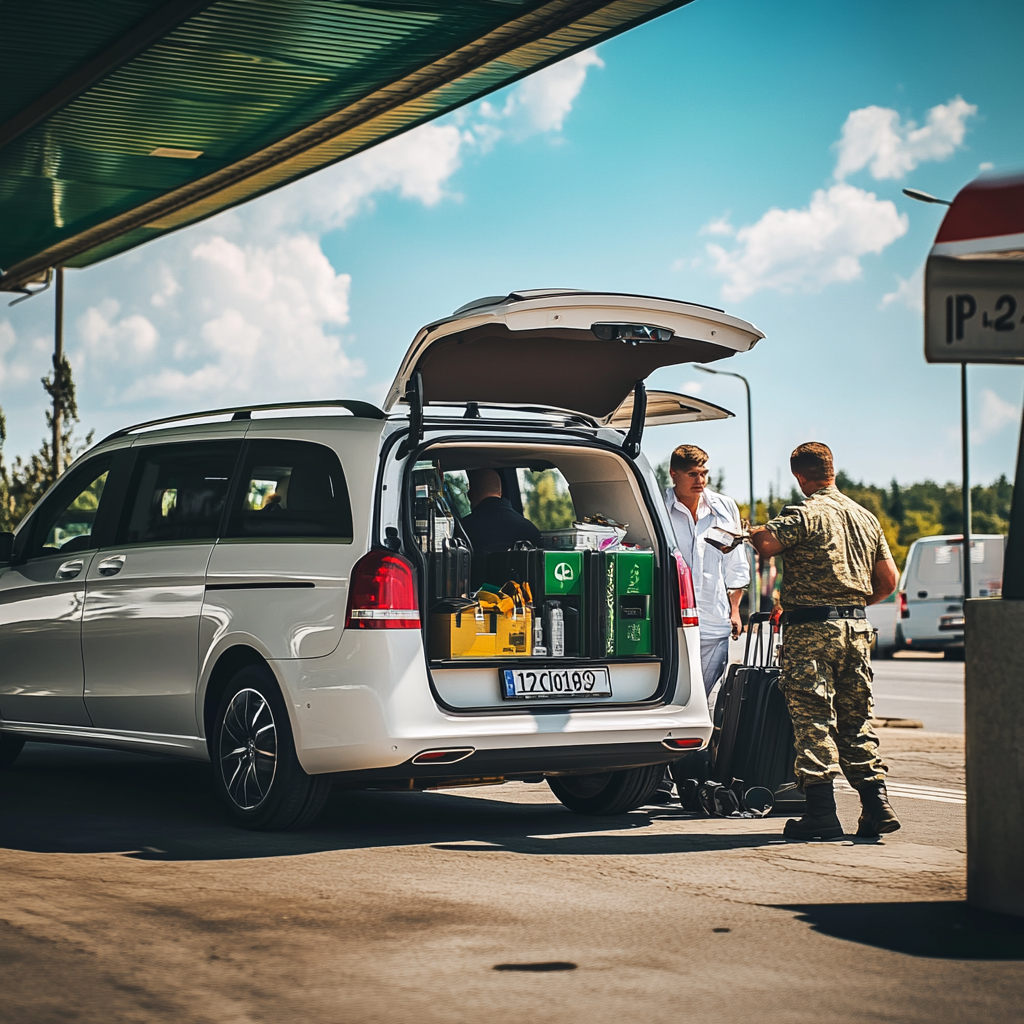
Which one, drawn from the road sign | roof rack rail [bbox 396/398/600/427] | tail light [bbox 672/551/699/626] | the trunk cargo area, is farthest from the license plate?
the road sign

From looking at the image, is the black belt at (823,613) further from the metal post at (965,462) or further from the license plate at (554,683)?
the metal post at (965,462)

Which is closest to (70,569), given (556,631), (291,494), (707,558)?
(291,494)

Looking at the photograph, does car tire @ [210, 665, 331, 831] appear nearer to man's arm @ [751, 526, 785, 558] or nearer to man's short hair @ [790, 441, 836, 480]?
man's arm @ [751, 526, 785, 558]

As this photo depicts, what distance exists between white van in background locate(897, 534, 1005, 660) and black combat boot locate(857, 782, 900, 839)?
2126 cm

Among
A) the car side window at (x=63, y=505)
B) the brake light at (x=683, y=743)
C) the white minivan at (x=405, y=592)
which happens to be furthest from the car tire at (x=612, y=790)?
the car side window at (x=63, y=505)

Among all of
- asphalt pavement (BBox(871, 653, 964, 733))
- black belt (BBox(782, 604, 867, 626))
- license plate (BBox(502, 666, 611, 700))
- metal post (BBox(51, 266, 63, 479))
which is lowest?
asphalt pavement (BBox(871, 653, 964, 733))

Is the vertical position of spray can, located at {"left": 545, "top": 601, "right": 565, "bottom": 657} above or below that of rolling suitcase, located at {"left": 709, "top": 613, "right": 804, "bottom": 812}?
above

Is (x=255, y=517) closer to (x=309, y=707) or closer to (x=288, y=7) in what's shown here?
(x=309, y=707)

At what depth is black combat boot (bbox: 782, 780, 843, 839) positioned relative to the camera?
7703mm

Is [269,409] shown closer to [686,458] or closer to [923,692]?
[686,458]

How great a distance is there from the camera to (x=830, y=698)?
7680 mm

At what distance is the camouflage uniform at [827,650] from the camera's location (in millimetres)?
7668

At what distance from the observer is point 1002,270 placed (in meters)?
5.82

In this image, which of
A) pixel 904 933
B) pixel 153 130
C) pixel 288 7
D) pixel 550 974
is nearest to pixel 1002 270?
pixel 904 933
